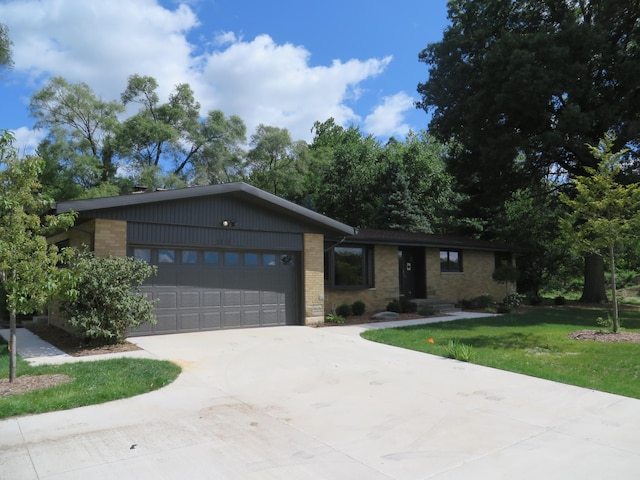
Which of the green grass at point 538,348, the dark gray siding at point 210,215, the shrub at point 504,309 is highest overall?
the dark gray siding at point 210,215

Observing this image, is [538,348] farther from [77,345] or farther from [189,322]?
[77,345]

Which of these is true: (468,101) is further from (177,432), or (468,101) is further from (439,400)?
(177,432)

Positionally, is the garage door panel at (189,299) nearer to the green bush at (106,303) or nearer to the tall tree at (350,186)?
the green bush at (106,303)

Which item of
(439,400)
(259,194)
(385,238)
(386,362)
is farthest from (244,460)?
(385,238)

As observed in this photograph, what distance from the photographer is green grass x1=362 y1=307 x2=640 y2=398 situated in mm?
7473

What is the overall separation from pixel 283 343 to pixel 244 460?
21.2 feet

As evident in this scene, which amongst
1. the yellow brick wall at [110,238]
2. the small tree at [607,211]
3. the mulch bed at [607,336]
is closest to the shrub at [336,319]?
the mulch bed at [607,336]

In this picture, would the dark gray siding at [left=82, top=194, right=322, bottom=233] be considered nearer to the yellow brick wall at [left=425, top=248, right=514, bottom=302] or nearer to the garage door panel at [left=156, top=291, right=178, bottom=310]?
the garage door panel at [left=156, top=291, right=178, bottom=310]

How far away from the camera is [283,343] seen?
1052 cm

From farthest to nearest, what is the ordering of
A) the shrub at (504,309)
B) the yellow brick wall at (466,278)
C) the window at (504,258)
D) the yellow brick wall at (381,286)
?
the window at (504,258) → the yellow brick wall at (466,278) → the shrub at (504,309) → the yellow brick wall at (381,286)

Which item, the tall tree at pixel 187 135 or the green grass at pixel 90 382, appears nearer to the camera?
the green grass at pixel 90 382

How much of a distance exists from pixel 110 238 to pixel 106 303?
6.63 ft

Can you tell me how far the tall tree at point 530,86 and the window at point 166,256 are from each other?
50.1ft

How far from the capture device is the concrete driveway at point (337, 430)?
3902 mm
